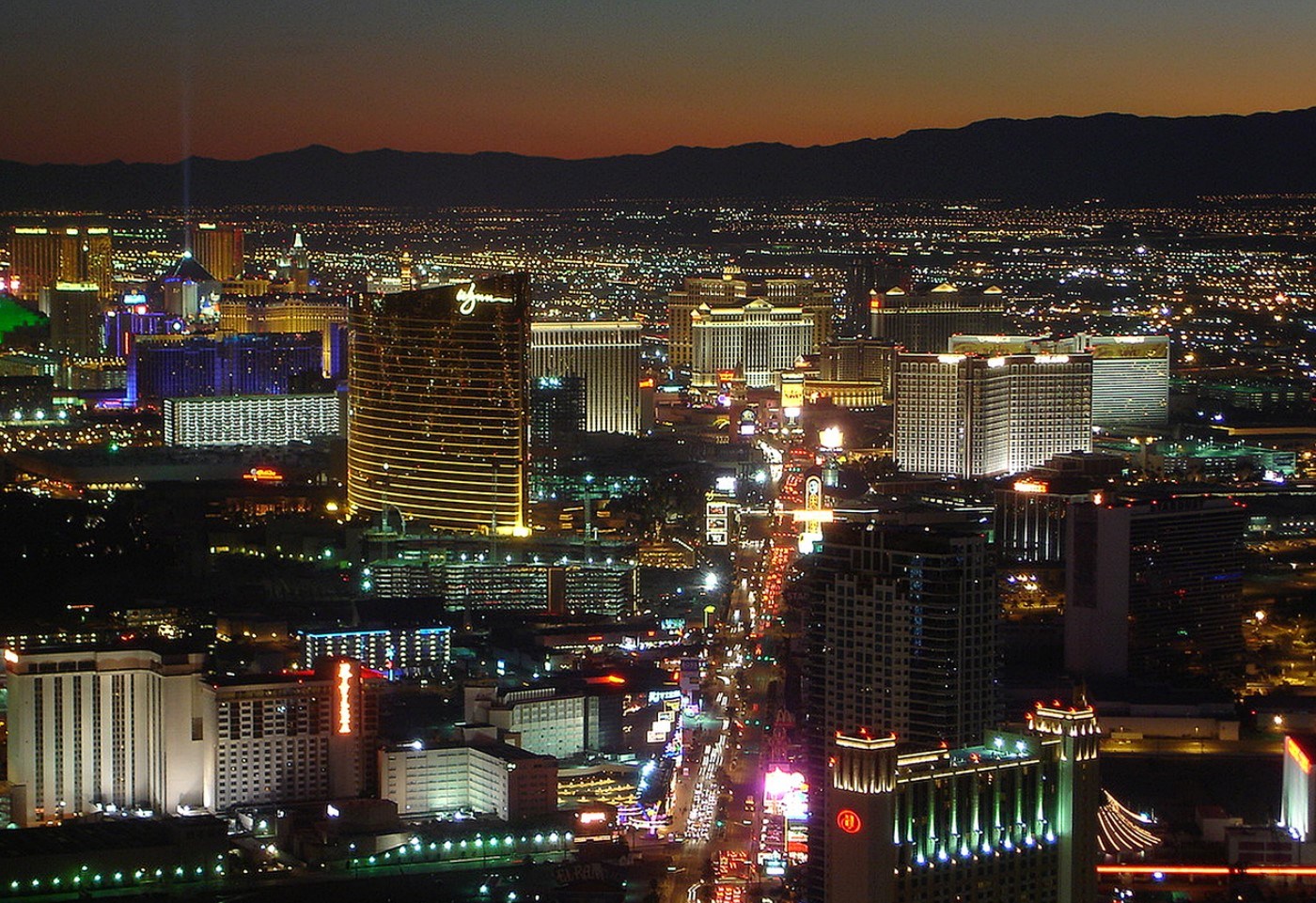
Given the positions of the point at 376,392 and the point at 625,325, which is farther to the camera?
the point at 625,325

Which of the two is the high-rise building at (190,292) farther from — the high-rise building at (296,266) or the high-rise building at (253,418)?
the high-rise building at (253,418)

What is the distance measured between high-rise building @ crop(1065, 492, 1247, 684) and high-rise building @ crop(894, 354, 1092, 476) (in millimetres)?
11258

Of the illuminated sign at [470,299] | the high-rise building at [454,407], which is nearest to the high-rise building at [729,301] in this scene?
the high-rise building at [454,407]

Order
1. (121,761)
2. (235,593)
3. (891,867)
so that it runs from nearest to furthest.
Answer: (891,867)
(121,761)
(235,593)

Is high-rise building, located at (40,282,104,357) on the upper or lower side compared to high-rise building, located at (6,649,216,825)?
upper

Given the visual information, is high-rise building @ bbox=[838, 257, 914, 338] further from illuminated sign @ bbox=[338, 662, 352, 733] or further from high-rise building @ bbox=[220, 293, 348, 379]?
illuminated sign @ bbox=[338, 662, 352, 733]

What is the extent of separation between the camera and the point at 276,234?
66.2 metres

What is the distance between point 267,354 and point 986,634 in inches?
1300

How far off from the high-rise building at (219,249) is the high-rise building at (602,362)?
1830cm

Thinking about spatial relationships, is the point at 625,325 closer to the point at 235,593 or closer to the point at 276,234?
the point at 235,593

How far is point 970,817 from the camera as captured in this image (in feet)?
51.5

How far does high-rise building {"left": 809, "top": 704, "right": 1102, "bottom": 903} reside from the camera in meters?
15.4

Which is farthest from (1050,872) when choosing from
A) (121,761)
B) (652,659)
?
(652,659)

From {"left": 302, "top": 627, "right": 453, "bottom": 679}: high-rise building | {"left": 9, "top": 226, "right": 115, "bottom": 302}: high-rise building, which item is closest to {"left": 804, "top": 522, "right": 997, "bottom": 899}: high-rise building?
{"left": 302, "top": 627, "right": 453, "bottom": 679}: high-rise building
